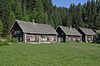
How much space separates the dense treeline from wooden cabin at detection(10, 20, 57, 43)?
47.2 ft

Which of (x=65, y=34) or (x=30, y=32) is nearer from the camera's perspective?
(x=30, y=32)

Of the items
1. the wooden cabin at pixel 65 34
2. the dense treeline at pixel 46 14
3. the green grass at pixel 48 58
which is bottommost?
the green grass at pixel 48 58

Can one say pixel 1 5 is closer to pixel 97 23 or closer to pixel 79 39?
pixel 79 39

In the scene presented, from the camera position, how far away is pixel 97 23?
148 meters

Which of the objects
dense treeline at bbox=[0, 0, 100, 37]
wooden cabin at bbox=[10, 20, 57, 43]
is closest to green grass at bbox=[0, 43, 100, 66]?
wooden cabin at bbox=[10, 20, 57, 43]

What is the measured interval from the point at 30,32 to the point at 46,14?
58247mm

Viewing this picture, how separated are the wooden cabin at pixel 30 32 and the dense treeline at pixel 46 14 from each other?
14.4 meters

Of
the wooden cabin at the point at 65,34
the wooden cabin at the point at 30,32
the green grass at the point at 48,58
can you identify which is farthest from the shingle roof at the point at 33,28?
the green grass at the point at 48,58

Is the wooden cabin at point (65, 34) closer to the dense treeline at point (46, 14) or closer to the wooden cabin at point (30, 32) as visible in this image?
the wooden cabin at point (30, 32)

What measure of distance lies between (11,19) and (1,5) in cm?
912

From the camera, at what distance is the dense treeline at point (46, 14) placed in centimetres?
10029

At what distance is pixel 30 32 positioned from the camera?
74125mm

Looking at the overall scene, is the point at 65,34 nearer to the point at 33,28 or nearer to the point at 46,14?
the point at 33,28

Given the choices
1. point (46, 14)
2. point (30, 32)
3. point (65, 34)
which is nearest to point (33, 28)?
point (30, 32)
